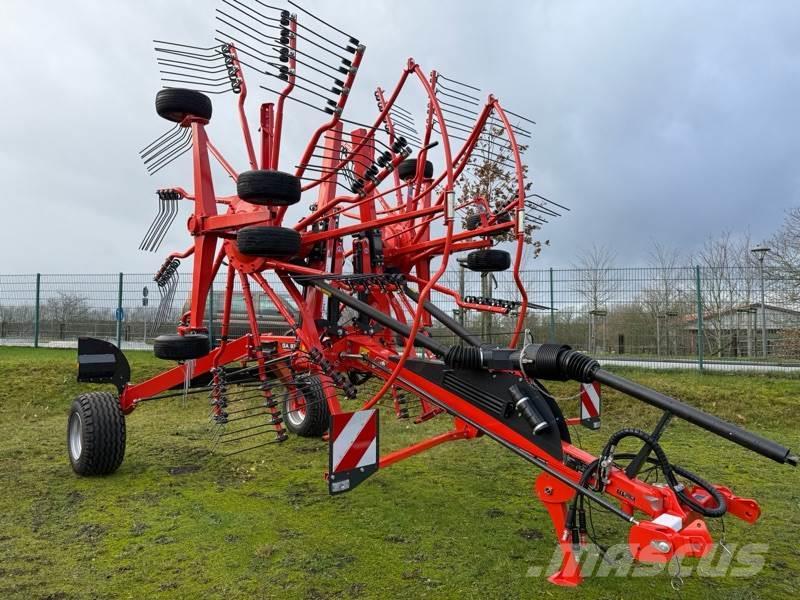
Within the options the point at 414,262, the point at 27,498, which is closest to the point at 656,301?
the point at 414,262

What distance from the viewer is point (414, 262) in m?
5.87

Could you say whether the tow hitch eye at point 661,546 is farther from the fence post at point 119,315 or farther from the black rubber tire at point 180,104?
the fence post at point 119,315

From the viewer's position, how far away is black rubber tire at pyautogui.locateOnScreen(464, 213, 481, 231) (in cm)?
548

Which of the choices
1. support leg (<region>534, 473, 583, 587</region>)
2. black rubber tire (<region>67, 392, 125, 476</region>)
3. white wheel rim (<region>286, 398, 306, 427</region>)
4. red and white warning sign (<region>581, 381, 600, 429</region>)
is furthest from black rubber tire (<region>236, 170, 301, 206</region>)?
white wheel rim (<region>286, 398, 306, 427</region>)

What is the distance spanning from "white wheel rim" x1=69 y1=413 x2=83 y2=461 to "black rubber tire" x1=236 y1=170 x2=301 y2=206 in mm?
2947

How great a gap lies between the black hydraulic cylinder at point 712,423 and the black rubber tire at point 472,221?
2.63 metres

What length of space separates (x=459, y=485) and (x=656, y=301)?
7.75m

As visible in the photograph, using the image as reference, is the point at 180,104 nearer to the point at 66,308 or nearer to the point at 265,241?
the point at 265,241

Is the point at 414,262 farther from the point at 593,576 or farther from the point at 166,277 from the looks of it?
the point at 593,576

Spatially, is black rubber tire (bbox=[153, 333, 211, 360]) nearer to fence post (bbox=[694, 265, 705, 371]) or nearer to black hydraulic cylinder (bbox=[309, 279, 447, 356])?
black hydraulic cylinder (bbox=[309, 279, 447, 356])

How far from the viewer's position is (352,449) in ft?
11.5

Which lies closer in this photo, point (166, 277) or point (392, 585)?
point (392, 585)

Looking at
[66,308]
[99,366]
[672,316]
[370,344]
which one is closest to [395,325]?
[370,344]

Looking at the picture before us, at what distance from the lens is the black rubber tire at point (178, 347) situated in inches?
197
